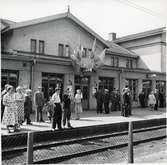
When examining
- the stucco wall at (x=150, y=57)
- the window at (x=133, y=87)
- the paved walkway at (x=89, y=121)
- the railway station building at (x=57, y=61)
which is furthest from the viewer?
the stucco wall at (x=150, y=57)

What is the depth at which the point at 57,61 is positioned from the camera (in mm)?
16906

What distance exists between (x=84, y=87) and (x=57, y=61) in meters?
3.21

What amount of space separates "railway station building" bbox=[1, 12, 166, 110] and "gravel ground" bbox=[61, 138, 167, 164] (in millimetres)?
8694

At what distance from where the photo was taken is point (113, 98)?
18141 millimetres

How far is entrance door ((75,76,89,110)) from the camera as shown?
18.7 meters

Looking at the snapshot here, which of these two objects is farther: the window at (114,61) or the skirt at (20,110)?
the window at (114,61)

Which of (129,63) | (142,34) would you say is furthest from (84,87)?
(142,34)

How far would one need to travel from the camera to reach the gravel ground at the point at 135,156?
6.20 m

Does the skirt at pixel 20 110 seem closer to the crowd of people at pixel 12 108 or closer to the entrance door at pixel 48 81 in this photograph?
the crowd of people at pixel 12 108

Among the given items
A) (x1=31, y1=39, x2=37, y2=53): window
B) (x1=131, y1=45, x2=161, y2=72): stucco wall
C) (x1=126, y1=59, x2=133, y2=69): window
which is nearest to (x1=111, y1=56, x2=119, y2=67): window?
(x1=126, y1=59, x2=133, y2=69): window

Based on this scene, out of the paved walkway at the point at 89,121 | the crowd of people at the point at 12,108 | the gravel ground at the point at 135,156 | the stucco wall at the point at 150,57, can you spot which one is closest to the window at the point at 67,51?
the paved walkway at the point at 89,121

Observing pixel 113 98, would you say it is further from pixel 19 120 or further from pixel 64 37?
pixel 19 120

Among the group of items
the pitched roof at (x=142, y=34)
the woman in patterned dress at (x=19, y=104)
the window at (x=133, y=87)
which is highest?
the pitched roof at (x=142, y=34)

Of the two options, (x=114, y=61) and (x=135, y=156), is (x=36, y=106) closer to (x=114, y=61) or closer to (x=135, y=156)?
(x=135, y=156)
